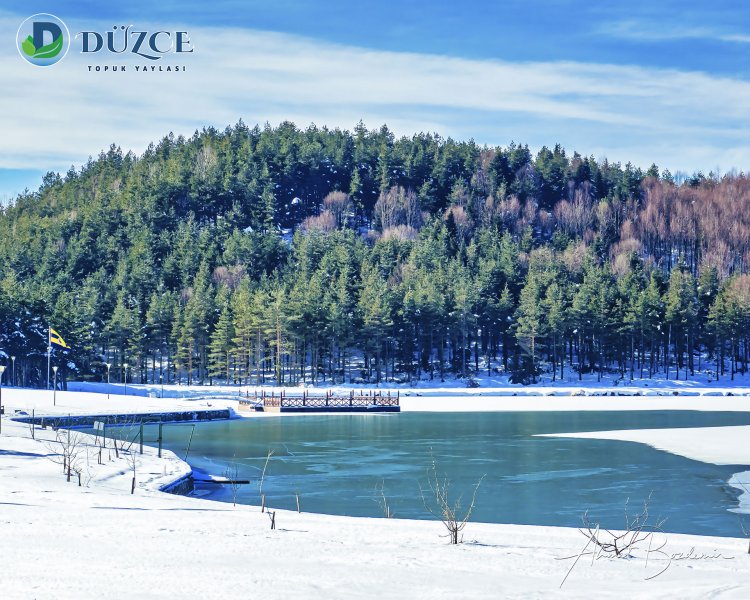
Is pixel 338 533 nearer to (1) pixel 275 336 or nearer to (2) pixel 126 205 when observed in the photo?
(1) pixel 275 336

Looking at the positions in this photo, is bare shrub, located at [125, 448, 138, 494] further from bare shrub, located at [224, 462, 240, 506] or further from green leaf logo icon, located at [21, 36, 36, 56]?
green leaf logo icon, located at [21, 36, 36, 56]

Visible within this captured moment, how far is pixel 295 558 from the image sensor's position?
1423 centimetres

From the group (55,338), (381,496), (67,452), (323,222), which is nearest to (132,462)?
→ (67,452)

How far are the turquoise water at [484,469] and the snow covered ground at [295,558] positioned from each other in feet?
20.8

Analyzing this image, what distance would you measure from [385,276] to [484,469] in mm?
102339

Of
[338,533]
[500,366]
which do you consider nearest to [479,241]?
[500,366]

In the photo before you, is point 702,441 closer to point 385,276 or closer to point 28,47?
point 28,47

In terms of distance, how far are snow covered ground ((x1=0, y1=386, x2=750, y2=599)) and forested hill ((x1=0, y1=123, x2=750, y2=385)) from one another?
250 ft

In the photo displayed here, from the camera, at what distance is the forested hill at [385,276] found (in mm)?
106875

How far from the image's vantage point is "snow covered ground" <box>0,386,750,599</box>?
1208 cm

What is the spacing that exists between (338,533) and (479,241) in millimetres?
138961

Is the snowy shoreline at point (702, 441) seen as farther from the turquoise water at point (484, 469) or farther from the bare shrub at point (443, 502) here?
the bare shrub at point (443, 502)

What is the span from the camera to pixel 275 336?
354 feet

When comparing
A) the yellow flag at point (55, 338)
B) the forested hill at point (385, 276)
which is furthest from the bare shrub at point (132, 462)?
the forested hill at point (385, 276)
